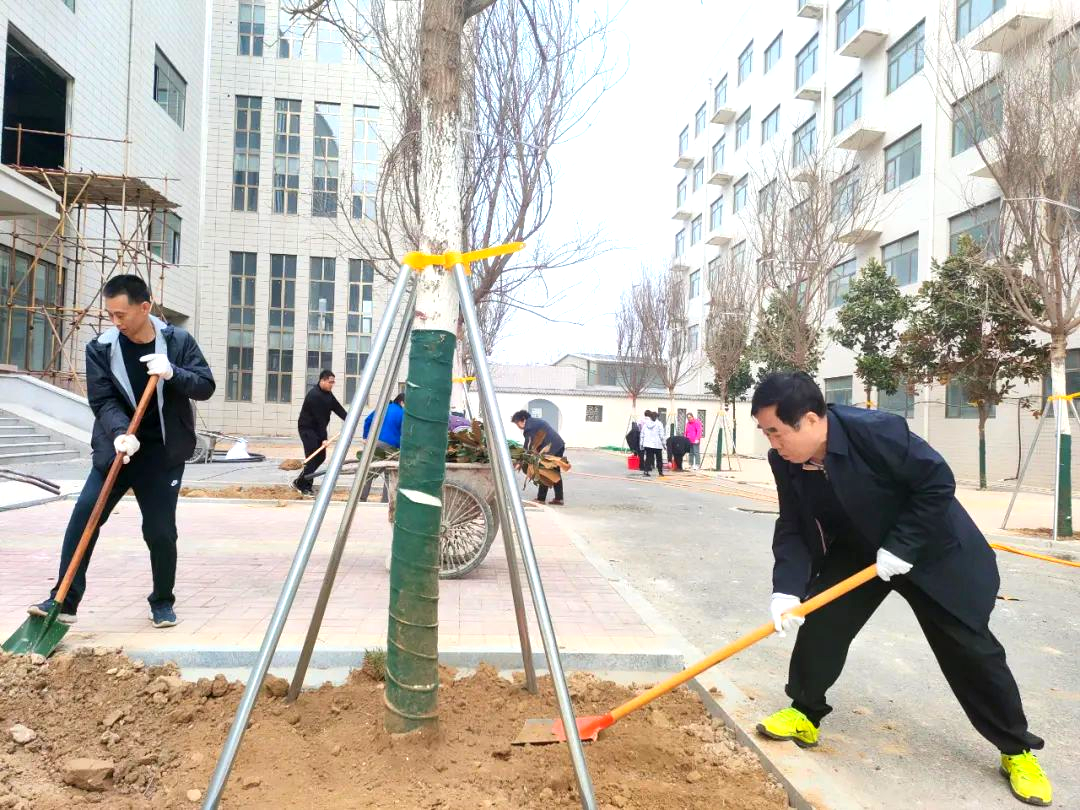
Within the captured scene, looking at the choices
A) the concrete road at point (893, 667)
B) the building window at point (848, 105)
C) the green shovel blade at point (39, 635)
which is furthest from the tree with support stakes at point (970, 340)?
the green shovel blade at point (39, 635)

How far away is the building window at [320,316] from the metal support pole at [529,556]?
28237 millimetres

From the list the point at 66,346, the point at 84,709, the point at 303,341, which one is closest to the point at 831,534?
the point at 84,709

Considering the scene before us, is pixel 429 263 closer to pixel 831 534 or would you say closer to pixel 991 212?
pixel 831 534

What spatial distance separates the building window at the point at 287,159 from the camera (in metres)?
29.6

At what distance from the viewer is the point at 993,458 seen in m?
19.8

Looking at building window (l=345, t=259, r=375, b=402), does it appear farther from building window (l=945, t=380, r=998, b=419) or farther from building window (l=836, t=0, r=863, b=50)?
building window (l=945, t=380, r=998, b=419)

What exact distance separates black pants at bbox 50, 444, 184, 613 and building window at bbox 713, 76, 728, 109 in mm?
40144

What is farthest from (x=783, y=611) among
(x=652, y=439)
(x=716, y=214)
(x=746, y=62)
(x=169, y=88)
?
(x=716, y=214)

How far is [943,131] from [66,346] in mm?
23104

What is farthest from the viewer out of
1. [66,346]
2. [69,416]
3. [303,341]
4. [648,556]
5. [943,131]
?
[303,341]

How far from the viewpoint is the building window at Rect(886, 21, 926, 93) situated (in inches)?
891

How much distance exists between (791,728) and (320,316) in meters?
28.8

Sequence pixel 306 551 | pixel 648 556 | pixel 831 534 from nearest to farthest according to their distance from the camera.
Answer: pixel 306 551 < pixel 831 534 < pixel 648 556

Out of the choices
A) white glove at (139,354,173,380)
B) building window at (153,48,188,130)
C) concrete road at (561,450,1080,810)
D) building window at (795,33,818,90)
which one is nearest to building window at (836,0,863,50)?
building window at (795,33,818,90)
